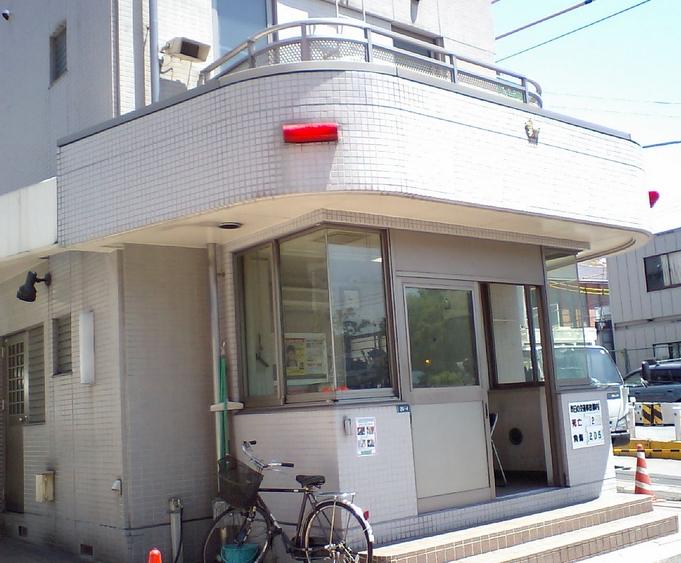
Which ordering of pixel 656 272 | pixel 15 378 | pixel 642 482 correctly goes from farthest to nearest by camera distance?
pixel 656 272 → pixel 15 378 → pixel 642 482

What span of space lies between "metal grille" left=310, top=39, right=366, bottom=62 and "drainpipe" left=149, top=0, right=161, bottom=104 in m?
2.02

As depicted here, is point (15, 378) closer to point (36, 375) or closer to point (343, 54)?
point (36, 375)

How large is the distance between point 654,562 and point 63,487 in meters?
6.62

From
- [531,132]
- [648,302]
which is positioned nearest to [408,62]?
[531,132]

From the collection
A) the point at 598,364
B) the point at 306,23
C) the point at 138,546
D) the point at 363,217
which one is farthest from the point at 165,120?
the point at 598,364

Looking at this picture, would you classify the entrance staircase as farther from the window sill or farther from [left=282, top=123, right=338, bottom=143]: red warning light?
[left=282, top=123, right=338, bottom=143]: red warning light

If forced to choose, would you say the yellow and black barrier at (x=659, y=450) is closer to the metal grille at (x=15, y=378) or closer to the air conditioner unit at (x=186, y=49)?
the metal grille at (x=15, y=378)

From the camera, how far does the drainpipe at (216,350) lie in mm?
8609

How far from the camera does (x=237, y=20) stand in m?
9.78

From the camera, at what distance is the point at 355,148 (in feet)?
24.0

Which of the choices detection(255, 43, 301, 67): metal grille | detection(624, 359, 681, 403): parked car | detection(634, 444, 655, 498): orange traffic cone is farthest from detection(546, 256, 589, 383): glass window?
detection(624, 359, 681, 403): parked car

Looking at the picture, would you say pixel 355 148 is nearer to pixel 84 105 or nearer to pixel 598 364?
pixel 84 105

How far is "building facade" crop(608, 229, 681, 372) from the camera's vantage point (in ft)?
105

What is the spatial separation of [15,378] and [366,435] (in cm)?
626
